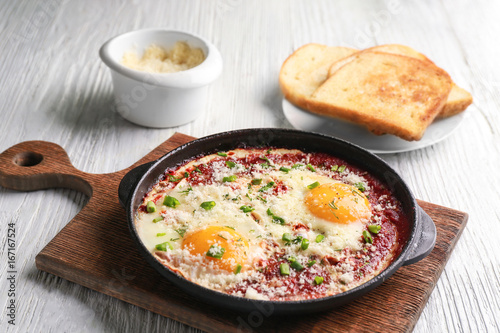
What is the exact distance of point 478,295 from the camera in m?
3.33

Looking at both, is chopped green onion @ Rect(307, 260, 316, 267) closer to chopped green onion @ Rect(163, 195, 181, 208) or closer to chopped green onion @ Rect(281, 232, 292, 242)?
chopped green onion @ Rect(281, 232, 292, 242)

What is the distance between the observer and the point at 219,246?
9.51ft

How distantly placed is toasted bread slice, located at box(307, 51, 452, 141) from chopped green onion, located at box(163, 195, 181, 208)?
1856 mm

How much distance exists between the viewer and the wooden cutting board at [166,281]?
2805 mm

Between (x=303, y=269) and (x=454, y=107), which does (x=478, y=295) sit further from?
(x=454, y=107)

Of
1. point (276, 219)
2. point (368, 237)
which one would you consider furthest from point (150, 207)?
point (368, 237)

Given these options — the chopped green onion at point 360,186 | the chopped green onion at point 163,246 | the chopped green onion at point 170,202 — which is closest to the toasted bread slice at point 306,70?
the chopped green onion at point 360,186

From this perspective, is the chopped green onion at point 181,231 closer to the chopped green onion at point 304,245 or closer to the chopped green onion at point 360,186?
the chopped green onion at point 304,245

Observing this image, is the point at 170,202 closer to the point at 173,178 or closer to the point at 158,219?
the point at 158,219

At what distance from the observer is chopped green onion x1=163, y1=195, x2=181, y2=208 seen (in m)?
3.28

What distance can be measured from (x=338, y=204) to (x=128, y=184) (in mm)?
1210

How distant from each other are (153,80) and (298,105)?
1.28m

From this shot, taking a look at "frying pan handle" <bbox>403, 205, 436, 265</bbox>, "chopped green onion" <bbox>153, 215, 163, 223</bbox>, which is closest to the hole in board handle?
"chopped green onion" <bbox>153, 215, 163, 223</bbox>

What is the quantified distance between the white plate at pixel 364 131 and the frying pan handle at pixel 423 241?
50.7 inches
